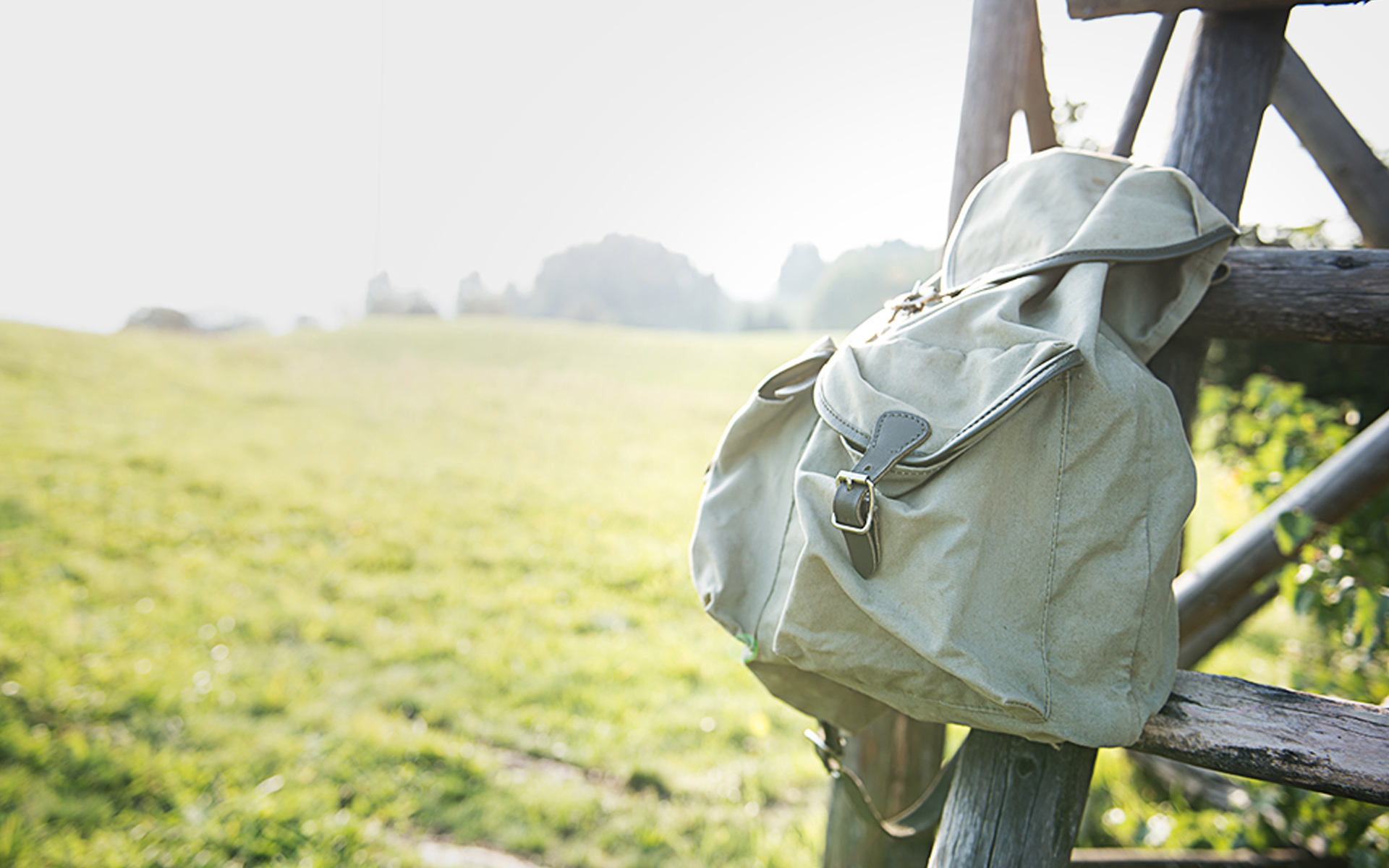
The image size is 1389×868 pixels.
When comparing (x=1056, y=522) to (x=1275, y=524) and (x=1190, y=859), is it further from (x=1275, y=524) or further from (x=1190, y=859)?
(x=1190, y=859)

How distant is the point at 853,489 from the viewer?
1086 mm

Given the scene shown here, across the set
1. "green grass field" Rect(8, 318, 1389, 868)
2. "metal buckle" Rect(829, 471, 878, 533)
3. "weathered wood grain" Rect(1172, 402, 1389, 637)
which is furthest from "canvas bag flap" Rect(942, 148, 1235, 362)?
"weathered wood grain" Rect(1172, 402, 1389, 637)

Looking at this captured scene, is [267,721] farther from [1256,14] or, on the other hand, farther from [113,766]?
[1256,14]

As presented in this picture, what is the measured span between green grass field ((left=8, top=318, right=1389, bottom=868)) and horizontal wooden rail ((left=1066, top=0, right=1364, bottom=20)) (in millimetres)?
1620

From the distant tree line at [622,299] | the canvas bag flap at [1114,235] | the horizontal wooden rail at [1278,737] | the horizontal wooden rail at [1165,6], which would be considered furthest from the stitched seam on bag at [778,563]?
the distant tree line at [622,299]

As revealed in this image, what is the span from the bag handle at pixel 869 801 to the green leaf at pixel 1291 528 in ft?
A: 3.86

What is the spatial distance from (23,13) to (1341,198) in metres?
8.96

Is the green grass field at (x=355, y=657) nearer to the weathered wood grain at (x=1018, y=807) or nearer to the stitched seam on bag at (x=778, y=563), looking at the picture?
the stitched seam on bag at (x=778, y=563)

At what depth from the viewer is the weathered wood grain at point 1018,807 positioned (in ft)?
4.17

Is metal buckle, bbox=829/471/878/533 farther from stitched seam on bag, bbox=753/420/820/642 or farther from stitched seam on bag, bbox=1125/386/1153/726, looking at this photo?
stitched seam on bag, bbox=1125/386/1153/726

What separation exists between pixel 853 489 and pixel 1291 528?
162 cm

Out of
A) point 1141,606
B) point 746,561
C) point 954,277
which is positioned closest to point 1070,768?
point 1141,606

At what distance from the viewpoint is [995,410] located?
3.34ft

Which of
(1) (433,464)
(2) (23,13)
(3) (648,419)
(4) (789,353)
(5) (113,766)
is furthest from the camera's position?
(4) (789,353)
